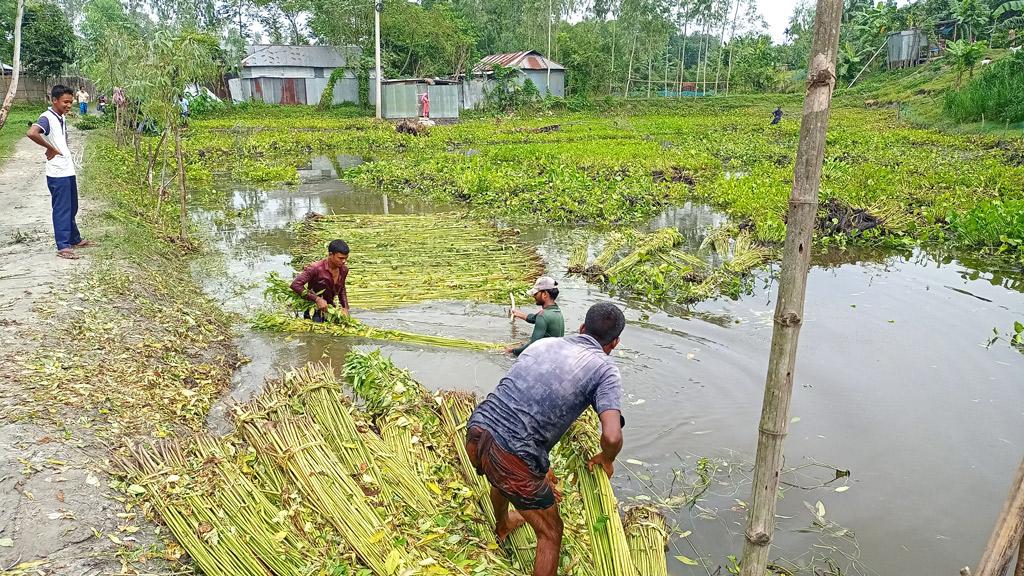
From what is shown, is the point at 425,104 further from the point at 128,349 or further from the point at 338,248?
the point at 128,349

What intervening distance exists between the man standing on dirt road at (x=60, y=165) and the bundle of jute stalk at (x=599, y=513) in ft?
20.6

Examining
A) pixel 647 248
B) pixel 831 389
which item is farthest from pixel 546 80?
pixel 831 389

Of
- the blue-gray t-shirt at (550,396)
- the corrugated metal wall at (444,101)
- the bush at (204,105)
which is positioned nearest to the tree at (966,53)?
the corrugated metal wall at (444,101)

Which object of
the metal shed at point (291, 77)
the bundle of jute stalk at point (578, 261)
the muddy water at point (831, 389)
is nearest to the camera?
the muddy water at point (831, 389)

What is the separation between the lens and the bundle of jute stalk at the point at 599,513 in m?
3.25

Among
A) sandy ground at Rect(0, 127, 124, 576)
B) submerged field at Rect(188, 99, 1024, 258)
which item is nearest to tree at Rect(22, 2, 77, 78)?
submerged field at Rect(188, 99, 1024, 258)

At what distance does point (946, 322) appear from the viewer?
7.80 metres

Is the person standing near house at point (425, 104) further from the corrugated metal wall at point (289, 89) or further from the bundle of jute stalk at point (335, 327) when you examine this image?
the bundle of jute stalk at point (335, 327)

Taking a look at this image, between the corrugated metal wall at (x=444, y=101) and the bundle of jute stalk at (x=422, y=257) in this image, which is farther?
the corrugated metal wall at (x=444, y=101)

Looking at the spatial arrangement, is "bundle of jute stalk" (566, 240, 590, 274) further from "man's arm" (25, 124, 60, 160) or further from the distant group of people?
"man's arm" (25, 124, 60, 160)

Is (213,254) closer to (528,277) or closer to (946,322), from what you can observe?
(528,277)

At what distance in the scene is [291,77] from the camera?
41562 millimetres

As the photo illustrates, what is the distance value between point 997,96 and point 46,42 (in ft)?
138

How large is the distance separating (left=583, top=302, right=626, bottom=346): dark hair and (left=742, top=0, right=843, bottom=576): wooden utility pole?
3.01 ft
